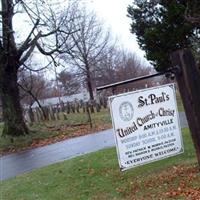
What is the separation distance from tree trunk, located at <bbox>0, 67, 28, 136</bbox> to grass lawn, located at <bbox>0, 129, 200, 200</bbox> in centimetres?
1319

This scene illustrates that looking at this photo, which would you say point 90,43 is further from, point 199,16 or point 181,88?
Answer: point 181,88

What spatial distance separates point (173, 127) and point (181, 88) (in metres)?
1.72

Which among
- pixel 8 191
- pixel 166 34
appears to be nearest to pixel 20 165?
pixel 8 191

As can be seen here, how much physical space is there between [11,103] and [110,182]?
1736 centimetres

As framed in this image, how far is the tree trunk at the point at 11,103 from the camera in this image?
2516cm

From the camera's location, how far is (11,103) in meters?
25.6

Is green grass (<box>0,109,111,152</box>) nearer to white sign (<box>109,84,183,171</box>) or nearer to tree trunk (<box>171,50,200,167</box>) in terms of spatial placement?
white sign (<box>109,84,183,171</box>)

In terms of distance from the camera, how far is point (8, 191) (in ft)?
34.9

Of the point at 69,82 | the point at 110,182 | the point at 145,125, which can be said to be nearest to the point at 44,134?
the point at 110,182

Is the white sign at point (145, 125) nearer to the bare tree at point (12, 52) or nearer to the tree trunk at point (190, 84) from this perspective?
the tree trunk at point (190, 84)

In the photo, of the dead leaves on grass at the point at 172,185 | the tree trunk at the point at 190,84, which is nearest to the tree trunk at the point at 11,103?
the dead leaves on grass at the point at 172,185

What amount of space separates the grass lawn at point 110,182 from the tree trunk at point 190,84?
32.8 inches

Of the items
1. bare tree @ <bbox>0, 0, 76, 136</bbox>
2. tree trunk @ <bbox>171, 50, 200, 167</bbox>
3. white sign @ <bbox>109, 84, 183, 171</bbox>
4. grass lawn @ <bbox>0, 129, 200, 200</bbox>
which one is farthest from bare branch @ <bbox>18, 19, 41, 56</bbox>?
tree trunk @ <bbox>171, 50, 200, 167</bbox>

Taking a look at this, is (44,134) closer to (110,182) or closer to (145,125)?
(110,182)
